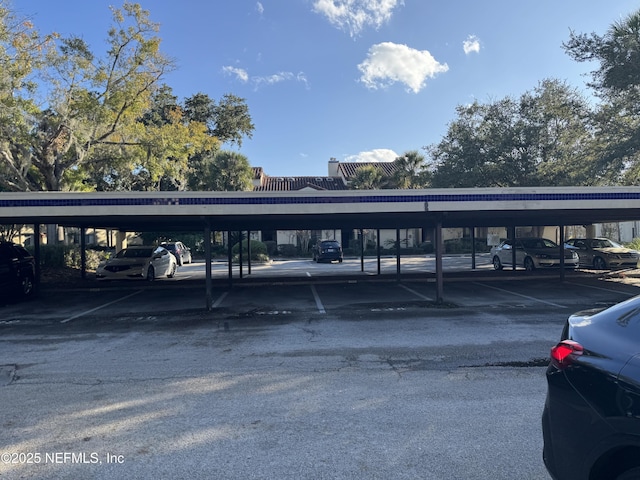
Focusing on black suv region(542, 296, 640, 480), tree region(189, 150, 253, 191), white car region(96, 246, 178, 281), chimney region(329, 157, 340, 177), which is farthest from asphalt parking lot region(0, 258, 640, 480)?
chimney region(329, 157, 340, 177)

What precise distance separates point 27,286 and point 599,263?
22057 mm

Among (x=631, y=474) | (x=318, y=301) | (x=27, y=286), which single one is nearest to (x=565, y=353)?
(x=631, y=474)

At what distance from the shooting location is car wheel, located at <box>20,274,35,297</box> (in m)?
13.5

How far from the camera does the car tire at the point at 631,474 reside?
7.61ft

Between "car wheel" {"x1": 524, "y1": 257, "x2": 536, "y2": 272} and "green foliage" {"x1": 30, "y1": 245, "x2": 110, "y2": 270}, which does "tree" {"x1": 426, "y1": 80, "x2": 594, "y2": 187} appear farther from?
"green foliage" {"x1": 30, "y1": 245, "x2": 110, "y2": 270}

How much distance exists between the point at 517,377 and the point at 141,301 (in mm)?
10671

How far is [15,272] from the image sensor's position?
12992mm

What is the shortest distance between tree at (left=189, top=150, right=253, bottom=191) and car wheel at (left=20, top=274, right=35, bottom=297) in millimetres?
18581

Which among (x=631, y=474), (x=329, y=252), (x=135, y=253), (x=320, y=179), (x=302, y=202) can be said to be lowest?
(x=631, y=474)

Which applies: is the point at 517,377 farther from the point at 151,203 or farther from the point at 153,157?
the point at 153,157

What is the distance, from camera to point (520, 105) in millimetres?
26656

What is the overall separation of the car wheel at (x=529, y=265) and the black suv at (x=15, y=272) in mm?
19116

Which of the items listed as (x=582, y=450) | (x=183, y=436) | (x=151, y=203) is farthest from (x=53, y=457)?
(x=151, y=203)

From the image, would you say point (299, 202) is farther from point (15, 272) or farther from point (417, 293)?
point (15, 272)
